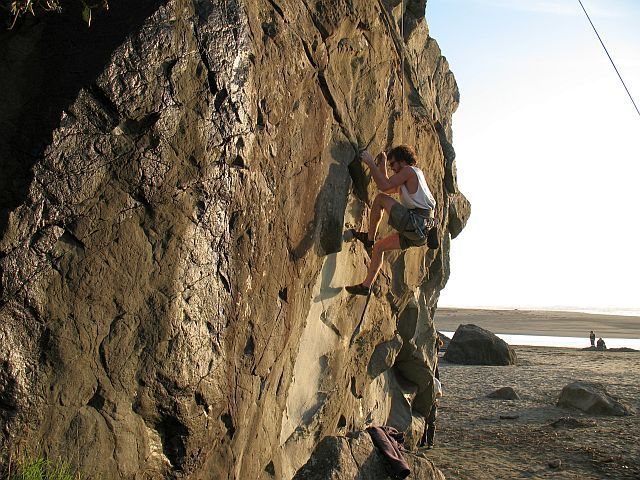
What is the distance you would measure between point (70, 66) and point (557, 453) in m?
9.18

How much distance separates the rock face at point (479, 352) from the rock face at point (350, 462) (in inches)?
739

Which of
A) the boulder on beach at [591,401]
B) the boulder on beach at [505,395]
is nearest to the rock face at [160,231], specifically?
the boulder on beach at [591,401]

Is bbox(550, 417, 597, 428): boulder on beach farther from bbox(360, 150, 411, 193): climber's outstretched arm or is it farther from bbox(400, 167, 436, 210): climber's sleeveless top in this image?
bbox(360, 150, 411, 193): climber's outstretched arm

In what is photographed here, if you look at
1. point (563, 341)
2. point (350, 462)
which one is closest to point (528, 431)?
point (350, 462)

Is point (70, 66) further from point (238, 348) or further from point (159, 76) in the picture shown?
point (238, 348)

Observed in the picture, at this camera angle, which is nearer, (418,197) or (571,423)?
(418,197)

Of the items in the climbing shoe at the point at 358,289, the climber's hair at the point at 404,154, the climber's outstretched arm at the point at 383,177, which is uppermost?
the climber's hair at the point at 404,154

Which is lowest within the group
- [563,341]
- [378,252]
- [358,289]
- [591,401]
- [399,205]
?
[591,401]

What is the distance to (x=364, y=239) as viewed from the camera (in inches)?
348

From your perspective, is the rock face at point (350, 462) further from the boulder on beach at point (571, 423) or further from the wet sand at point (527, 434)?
the boulder on beach at point (571, 423)

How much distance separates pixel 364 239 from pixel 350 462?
10.6 feet

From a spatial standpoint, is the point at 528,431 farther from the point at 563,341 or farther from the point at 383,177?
the point at 563,341

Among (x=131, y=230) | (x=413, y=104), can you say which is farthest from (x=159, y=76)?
(x=413, y=104)

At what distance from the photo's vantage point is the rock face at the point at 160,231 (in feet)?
15.8
